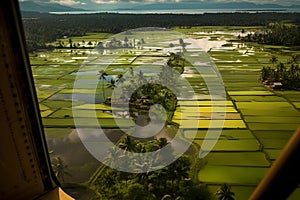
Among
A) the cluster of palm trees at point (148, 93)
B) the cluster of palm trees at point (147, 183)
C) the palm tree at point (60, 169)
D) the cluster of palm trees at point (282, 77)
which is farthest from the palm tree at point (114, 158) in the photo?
the cluster of palm trees at point (282, 77)

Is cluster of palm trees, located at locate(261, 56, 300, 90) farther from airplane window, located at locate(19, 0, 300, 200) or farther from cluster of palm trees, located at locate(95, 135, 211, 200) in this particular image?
cluster of palm trees, located at locate(95, 135, 211, 200)

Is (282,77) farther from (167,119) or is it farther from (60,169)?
(60,169)

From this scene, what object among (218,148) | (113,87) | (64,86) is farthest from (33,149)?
(64,86)

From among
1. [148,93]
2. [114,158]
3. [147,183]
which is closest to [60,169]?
[114,158]

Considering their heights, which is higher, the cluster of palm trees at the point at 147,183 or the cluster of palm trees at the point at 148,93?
the cluster of palm trees at the point at 147,183

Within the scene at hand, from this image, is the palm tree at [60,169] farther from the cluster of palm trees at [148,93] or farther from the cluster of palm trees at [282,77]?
the cluster of palm trees at [282,77]

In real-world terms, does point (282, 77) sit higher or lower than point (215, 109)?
higher

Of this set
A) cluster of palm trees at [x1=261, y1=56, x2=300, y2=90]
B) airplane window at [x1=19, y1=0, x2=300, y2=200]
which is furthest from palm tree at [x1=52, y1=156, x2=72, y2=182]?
cluster of palm trees at [x1=261, y1=56, x2=300, y2=90]

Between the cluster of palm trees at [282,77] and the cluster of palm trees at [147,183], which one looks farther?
the cluster of palm trees at [282,77]
